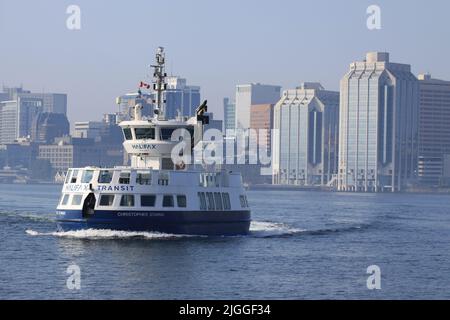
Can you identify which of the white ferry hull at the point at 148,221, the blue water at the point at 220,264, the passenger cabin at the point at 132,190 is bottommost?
the blue water at the point at 220,264

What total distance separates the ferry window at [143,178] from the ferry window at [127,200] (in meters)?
1.21

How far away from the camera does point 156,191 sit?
221 feet

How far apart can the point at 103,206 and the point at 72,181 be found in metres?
3.21

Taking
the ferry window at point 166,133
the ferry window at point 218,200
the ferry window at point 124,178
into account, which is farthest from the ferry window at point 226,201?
the ferry window at point 124,178

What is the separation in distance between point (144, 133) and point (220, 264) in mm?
16706

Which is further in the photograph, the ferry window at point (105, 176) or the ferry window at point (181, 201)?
the ferry window at point (181, 201)

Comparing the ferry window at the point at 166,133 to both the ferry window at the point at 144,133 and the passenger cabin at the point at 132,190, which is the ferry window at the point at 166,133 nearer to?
the ferry window at the point at 144,133

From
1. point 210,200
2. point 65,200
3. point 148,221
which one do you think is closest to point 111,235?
point 148,221

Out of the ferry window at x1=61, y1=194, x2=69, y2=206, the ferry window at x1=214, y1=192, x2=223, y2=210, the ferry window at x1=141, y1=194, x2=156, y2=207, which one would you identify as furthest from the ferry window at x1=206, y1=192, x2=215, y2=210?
the ferry window at x1=61, y1=194, x2=69, y2=206

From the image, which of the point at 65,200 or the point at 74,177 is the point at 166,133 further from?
the point at 65,200

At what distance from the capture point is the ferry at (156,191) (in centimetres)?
6669

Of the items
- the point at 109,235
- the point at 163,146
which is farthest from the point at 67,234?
the point at 163,146
